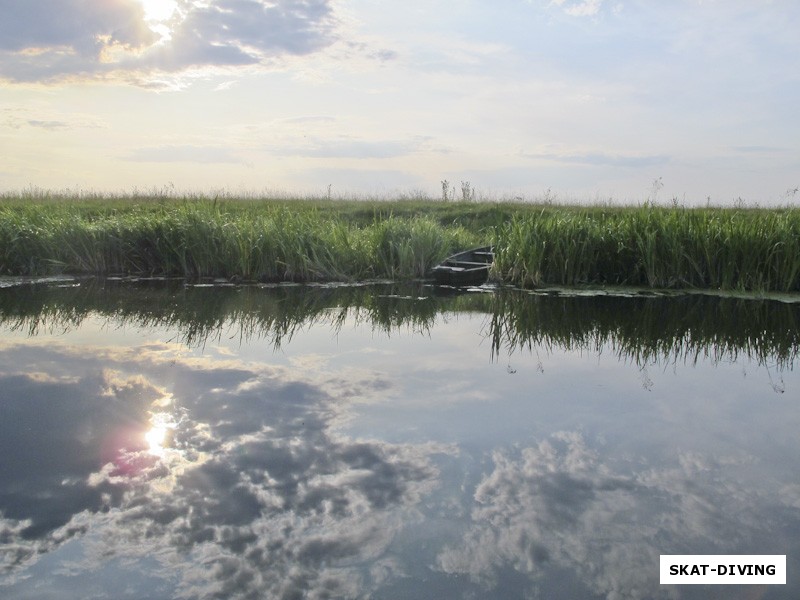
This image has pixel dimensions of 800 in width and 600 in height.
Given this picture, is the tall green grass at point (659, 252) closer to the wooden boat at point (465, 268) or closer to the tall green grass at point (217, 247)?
the wooden boat at point (465, 268)

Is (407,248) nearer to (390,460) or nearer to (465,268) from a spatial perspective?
(465,268)

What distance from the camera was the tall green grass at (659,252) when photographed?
33.5ft

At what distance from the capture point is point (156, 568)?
302 centimetres

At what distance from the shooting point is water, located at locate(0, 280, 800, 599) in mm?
3020

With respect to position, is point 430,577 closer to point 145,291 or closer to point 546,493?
point 546,493

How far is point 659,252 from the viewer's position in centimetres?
1060

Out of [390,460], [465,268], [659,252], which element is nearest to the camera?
[390,460]

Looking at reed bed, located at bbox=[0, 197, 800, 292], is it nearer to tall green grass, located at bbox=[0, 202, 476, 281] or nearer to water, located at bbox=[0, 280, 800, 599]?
tall green grass, located at bbox=[0, 202, 476, 281]

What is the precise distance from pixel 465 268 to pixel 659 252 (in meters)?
2.96

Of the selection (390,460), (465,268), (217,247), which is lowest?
(390,460)

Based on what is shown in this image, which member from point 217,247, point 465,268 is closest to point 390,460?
point 465,268

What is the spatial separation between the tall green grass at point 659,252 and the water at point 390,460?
263 cm

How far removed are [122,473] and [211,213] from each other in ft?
29.1

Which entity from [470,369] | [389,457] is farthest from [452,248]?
[389,457]
